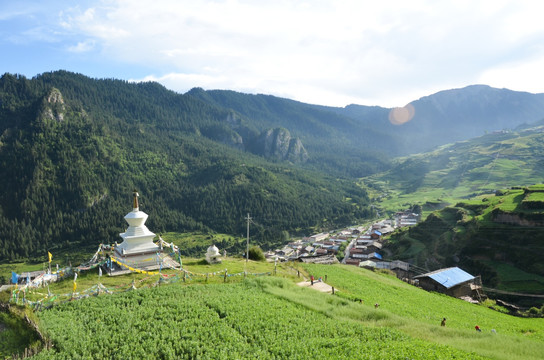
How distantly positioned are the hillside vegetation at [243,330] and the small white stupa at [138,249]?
4620 mm

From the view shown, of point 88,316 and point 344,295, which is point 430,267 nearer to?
point 344,295

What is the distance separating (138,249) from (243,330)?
17129mm

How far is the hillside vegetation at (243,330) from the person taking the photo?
1636 cm

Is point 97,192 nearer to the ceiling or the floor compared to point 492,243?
nearer to the ceiling

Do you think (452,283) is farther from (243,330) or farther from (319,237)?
(319,237)

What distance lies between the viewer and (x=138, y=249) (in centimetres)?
3125

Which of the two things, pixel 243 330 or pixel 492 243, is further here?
pixel 492 243

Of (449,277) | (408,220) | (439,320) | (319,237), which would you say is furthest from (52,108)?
(439,320)

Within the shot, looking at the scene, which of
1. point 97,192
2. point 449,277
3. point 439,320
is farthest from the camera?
point 97,192

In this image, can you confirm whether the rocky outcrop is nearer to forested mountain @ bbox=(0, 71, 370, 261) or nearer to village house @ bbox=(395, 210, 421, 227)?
forested mountain @ bbox=(0, 71, 370, 261)

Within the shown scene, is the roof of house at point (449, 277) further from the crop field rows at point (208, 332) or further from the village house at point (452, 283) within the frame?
the crop field rows at point (208, 332)

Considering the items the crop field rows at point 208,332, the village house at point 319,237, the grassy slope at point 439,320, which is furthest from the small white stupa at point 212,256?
the village house at point 319,237

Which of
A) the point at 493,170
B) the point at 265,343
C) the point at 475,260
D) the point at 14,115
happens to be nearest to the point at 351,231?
the point at 475,260

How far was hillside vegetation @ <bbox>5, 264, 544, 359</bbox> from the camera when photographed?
16.4 meters
